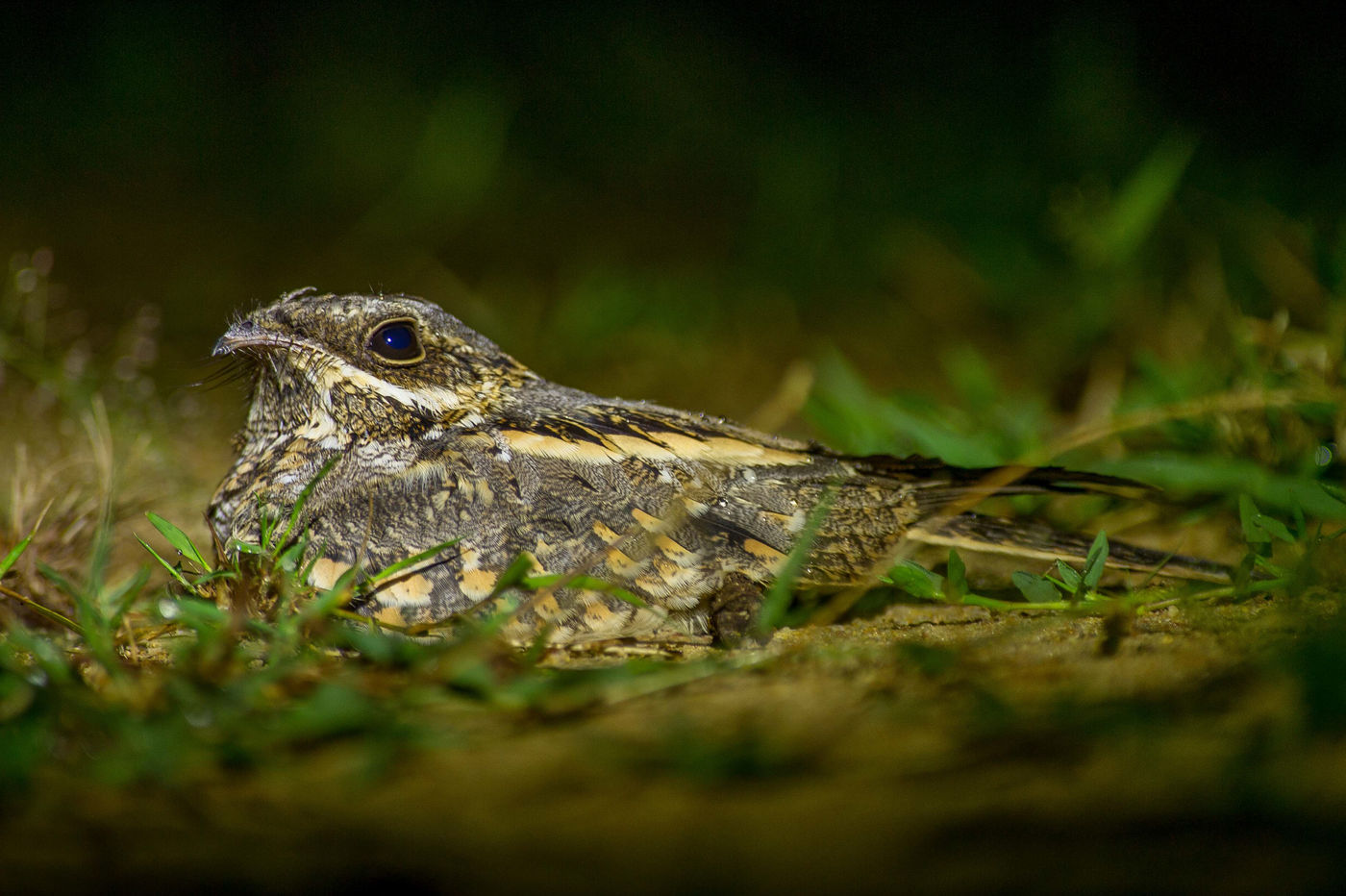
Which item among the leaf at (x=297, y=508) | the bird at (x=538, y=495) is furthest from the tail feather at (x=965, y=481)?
the leaf at (x=297, y=508)

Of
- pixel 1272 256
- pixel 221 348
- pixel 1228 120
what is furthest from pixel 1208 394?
pixel 1228 120

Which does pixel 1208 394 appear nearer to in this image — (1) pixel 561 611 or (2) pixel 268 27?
(1) pixel 561 611

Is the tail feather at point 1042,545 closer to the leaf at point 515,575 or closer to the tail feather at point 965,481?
the tail feather at point 965,481

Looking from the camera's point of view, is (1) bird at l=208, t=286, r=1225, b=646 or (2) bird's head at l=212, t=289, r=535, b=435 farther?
(2) bird's head at l=212, t=289, r=535, b=435

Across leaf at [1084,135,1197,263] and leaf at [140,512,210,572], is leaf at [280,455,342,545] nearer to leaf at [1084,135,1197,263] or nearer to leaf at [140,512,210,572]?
leaf at [140,512,210,572]

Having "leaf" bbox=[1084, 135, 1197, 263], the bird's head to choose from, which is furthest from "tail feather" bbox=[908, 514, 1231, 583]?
"leaf" bbox=[1084, 135, 1197, 263]

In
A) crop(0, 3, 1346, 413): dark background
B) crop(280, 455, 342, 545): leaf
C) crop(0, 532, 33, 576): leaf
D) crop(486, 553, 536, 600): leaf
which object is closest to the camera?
crop(486, 553, 536, 600): leaf
